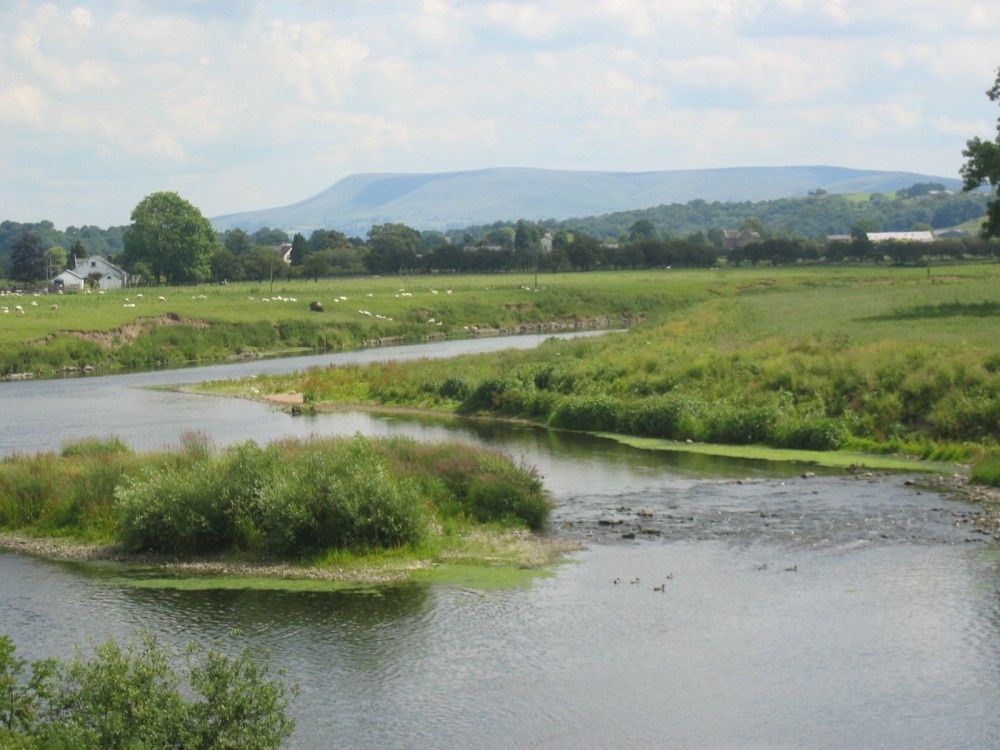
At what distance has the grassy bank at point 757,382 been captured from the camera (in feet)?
130

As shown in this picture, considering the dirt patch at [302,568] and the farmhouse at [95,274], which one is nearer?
the dirt patch at [302,568]

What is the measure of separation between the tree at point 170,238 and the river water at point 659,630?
13204 centimetres

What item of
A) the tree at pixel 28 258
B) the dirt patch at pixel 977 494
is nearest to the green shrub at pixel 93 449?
the dirt patch at pixel 977 494

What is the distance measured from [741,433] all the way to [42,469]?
21912 mm

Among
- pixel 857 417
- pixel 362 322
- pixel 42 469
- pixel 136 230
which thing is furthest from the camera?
pixel 136 230

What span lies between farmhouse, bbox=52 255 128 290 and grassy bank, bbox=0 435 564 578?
479 feet

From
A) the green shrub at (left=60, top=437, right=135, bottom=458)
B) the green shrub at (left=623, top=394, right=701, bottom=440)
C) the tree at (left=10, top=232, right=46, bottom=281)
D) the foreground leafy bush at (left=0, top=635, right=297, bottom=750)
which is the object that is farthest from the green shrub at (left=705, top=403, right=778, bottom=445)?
the tree at (left=10, top=232, right=46, bottom=281)

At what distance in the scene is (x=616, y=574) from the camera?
25.4 metres

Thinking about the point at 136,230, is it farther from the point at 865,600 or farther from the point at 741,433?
the point at 865,600

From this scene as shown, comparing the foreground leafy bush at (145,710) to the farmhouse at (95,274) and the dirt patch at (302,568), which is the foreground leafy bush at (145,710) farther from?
the farmhouse at (95,274)

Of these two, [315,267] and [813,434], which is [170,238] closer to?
[315,267]

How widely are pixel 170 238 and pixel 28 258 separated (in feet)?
106

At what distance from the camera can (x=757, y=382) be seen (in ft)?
150

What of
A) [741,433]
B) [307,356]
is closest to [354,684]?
[741,433]
